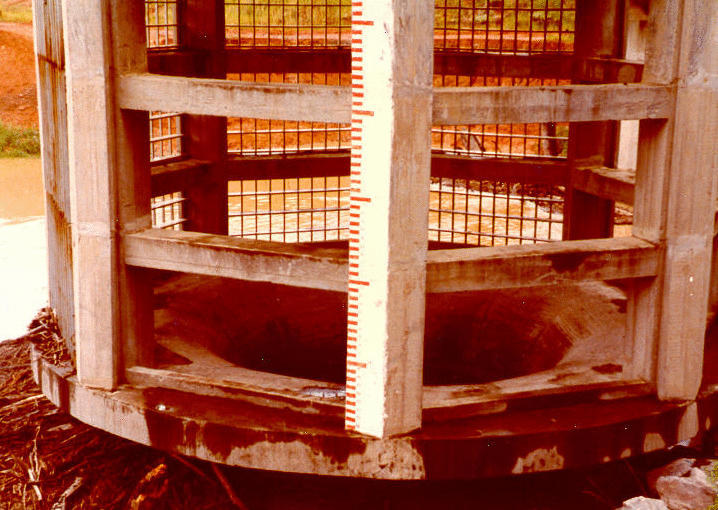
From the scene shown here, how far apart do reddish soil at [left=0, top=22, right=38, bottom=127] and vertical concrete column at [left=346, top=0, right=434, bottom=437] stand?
2923 centimetres

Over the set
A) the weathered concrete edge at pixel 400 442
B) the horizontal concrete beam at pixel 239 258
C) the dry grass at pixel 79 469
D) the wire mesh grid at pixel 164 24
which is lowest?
the dry grass at pixel 79 469

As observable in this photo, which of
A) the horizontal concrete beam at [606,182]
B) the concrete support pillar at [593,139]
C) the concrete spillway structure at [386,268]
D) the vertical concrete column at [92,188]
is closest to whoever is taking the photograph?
the concrete spillway structure at [386,268]

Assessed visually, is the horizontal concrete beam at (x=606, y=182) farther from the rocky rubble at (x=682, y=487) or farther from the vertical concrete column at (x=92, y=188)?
the vertical concrete column at (x=92, y=188)

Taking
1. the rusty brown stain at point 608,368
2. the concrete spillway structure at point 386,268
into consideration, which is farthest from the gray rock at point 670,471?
the rusty brown stain at point 608,368

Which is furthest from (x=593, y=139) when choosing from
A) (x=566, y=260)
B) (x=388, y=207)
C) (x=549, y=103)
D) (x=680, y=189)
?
(x=388, y=207)

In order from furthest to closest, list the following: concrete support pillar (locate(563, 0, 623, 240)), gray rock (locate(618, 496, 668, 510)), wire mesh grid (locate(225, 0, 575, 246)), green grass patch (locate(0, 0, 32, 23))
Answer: green grass patch (locate(0, 0, 32, 23)) < wire mesh grid (locate(225, 0, 575, 246)) < concrete support pillar (locate(563, 0, 623, 240)) < gray rock (locate(618, 496, 668, 510))

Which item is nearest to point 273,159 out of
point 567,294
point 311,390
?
point 567,294

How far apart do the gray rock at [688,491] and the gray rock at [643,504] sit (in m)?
0.16

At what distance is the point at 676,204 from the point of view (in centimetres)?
801

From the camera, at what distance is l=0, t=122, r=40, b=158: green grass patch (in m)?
30.6

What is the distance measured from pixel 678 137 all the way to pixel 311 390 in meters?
3.40

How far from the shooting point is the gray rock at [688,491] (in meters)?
8.09

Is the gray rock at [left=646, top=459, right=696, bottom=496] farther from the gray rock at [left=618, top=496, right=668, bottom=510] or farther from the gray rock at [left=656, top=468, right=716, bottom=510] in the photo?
the gray rock at [left=618, top=496, right=668, bottom=510]

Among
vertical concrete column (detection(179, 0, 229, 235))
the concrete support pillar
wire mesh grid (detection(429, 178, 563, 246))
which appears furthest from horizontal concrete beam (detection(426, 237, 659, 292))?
wire mesh grid (detection(429, 178, 563, 246))
